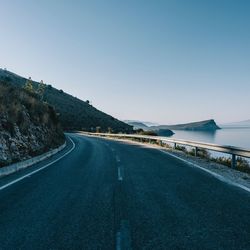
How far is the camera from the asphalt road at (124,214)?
4500mm

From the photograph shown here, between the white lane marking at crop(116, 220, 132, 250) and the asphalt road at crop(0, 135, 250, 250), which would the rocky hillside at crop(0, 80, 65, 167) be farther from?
the white lane marking at crop(116, 220, 132, 250)

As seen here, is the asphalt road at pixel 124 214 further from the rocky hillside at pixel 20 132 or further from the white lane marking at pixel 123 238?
the rocky hillside at pixel 20 132

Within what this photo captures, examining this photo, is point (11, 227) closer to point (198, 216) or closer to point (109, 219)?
point (109, 219)

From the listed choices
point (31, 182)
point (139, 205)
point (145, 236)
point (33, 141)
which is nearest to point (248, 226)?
point (145, 236)

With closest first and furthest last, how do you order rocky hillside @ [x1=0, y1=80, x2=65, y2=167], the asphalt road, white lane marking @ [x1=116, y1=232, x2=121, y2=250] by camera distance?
white lane marking @ [x1=116, y1=232, x2=121, y2=250] → the asphalt road → rocky hillside @ [x1=0, y1=80, x2=65, y2=167]

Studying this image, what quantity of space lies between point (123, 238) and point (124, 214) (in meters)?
1.31

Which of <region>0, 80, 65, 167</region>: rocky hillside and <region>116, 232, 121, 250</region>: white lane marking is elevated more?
<region>0, 80, 65, 167</region>: rocky hillside

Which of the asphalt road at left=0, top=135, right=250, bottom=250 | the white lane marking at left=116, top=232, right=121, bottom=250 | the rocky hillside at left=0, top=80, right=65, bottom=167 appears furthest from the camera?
the rocky hillside at left=0, top=80, right=65, bottom=167

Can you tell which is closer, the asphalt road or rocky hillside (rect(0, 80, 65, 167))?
the asphalt road

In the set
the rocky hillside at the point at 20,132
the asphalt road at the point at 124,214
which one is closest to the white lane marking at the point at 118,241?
the asphalt road at the point at 124,214

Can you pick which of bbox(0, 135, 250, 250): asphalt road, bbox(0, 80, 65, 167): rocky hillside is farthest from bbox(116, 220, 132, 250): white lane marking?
bbox(0, 80, 65, 167): rocky hillside

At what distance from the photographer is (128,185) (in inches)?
351

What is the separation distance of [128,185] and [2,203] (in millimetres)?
3639

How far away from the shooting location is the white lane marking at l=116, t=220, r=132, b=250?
14.0 feet
